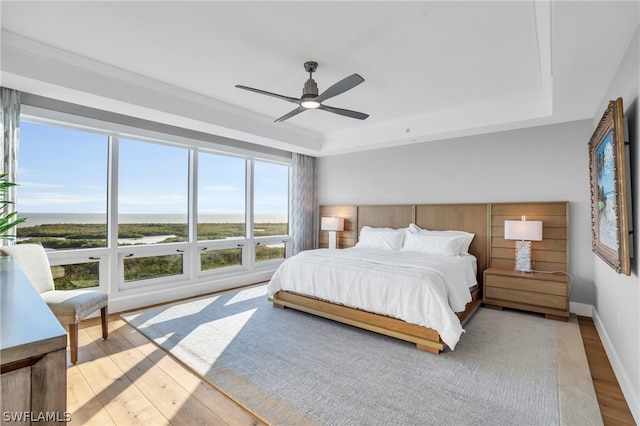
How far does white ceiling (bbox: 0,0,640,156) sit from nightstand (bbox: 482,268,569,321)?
199 centimetres

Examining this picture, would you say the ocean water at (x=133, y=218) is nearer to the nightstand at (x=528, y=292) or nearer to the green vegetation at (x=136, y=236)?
the green vegetation at (x=136, y=236)

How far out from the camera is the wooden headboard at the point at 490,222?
4199 mm

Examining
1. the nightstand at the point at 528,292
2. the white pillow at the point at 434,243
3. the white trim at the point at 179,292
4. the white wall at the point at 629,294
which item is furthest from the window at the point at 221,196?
the white wall at the point at 629,294

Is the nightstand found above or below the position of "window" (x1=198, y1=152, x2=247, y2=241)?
below

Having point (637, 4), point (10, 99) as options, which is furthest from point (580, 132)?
point (10, 99)

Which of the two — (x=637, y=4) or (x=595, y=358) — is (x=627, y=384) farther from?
(x=637, y=4)

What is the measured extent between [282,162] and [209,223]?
78.2 inches

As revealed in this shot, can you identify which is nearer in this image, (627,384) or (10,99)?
(627,384)

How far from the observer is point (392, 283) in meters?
3.24

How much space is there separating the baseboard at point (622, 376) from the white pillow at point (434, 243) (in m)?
1.72

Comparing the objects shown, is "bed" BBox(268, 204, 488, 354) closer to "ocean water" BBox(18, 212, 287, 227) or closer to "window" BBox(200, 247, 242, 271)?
"window" BBox(200, 247, 242, 271)

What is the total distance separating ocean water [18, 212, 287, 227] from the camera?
3.65m

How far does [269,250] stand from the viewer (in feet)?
20.6

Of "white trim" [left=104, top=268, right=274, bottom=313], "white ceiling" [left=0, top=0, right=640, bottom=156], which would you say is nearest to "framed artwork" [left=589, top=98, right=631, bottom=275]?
"white ceiling" [left=0, top=0, right=640, bottom=156]
